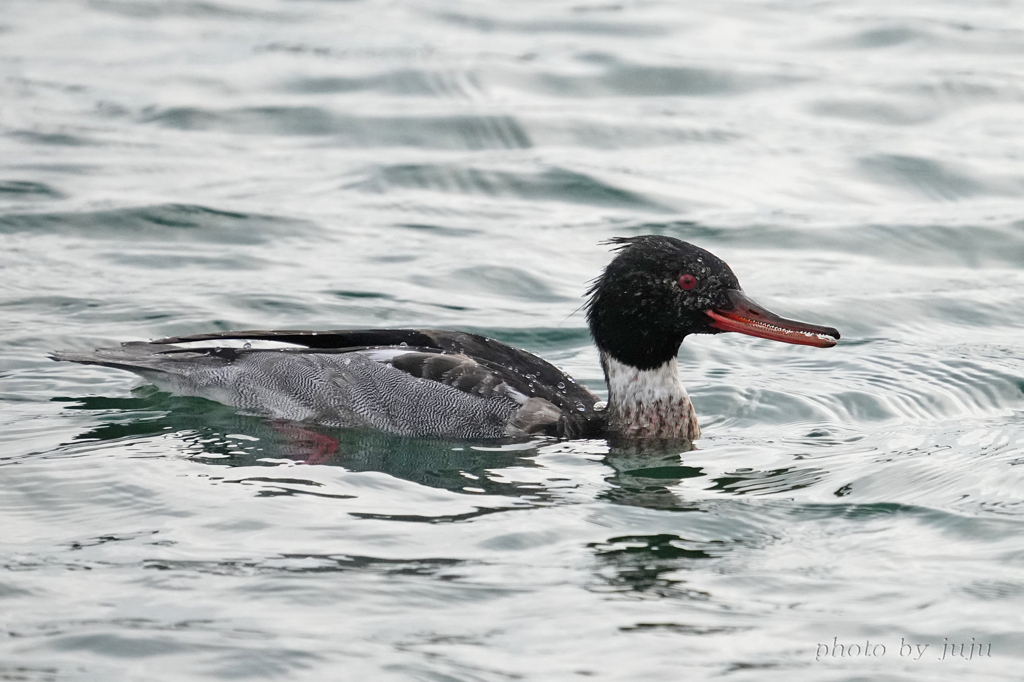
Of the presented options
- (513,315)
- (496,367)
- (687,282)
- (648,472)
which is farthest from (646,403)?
(513,315)

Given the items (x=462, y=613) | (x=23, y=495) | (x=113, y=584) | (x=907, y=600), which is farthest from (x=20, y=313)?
(x=907, y=600)

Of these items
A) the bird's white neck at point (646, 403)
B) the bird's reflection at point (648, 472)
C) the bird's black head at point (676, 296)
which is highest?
the bird's black head at point (676, 296)

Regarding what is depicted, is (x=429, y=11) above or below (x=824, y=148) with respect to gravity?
above

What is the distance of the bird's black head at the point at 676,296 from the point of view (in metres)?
8.69

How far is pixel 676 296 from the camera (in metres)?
8.72

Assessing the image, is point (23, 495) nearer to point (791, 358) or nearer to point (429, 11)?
point (791, 358)

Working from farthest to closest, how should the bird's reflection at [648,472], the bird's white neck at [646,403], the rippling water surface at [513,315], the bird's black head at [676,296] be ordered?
the bird's white neck at [646,403]
the bird's black head at [676,296]
the bird's reflection at [648,472]
the rippling water surface at [513,315]

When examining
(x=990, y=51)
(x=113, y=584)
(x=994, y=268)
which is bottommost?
(x=113, y=584)

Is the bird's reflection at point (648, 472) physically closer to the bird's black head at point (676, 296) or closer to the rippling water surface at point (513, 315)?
the rippling water surface at point (513, 315)

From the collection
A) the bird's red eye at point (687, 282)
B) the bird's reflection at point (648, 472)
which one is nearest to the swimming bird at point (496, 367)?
the bird's red eye at point (687, 282)

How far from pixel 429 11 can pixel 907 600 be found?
16189 millimetres

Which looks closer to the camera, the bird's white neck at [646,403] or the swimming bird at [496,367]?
the swimming bird at [496,367]

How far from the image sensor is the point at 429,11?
842 inches

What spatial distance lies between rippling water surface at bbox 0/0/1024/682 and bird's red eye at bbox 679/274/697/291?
3.18ft
